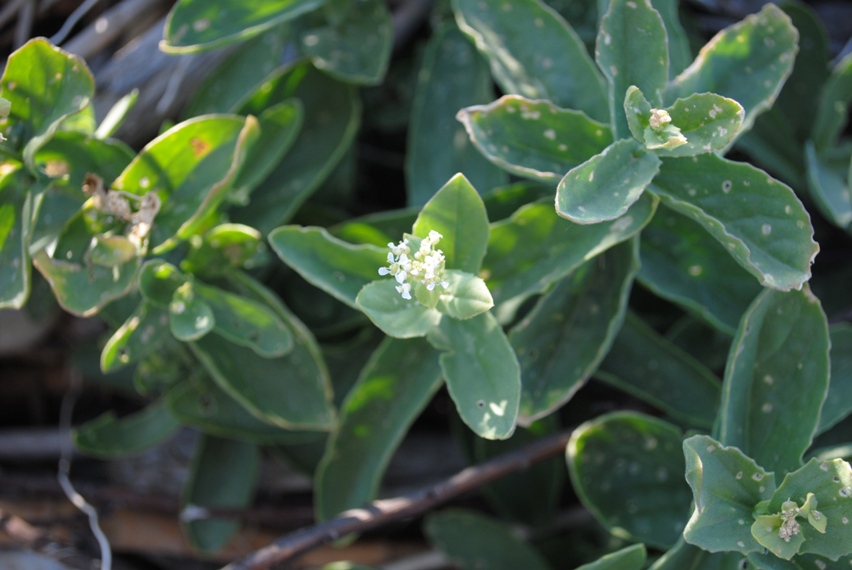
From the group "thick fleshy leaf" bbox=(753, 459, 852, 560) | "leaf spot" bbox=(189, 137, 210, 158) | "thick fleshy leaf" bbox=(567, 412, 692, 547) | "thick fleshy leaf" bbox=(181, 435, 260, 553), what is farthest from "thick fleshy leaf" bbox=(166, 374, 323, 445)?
"thick fleshy leaf" bbox=(753, 459, 852, 560)

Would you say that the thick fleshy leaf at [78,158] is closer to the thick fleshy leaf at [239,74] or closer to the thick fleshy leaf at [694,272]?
the thick fleshy leaf at [239,74]

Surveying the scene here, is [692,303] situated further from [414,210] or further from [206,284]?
[206,284]

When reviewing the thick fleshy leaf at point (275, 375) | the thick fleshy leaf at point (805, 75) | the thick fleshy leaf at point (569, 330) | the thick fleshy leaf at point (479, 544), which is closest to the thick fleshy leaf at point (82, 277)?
the thick fleshy leaf at point (275, 375)

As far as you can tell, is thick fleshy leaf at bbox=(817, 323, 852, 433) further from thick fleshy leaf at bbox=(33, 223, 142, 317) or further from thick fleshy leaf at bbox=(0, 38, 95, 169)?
thick fleshy leaf at bbox=(0, 38, 95, 169)

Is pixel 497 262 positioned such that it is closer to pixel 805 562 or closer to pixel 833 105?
pixel 805 562

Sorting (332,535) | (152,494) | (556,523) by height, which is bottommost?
(556,523)

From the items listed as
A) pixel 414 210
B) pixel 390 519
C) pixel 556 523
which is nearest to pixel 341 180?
pixel 414 210
